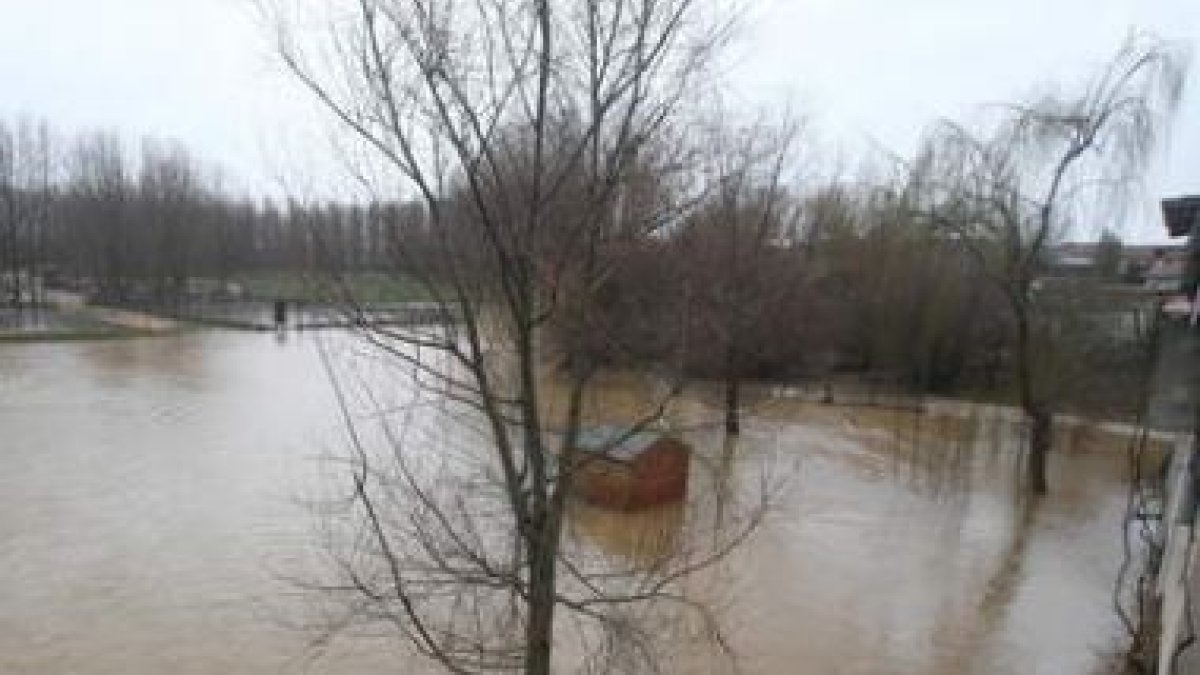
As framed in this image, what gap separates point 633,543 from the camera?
49.7ft

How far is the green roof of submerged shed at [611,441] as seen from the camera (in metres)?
6.12

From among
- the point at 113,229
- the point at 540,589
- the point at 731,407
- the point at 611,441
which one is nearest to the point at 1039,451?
the point at 731,407

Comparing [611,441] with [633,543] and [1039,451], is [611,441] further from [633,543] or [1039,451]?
[1039,451]

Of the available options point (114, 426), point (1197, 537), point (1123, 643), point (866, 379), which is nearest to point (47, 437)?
point (114, 426)

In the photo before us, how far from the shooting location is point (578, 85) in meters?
5.42

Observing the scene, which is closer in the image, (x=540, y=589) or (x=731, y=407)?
(x=540, y=589)

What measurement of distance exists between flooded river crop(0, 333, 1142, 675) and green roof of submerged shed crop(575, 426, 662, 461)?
0.79 m

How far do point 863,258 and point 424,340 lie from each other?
1196 inches

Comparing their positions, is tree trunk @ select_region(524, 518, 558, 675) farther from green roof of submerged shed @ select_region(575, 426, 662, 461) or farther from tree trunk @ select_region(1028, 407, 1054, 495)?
tree trunk @ select_region(1028, 407, 1054, 495)

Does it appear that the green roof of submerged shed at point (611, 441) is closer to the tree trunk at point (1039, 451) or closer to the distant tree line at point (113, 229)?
the tree trunk at point (1039, 451)

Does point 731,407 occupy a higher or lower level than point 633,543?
higher

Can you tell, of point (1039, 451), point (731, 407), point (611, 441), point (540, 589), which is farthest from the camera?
point (1039, 451)

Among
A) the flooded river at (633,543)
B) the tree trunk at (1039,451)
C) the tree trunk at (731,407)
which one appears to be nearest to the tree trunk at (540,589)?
the tree trunk at (731,407)

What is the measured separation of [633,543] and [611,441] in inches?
362
